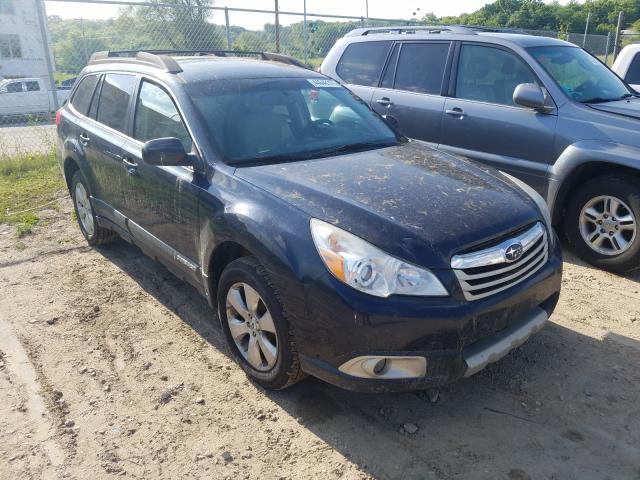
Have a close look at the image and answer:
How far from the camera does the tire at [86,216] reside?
5.01m

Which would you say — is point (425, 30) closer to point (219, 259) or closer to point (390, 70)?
point (390, 70)

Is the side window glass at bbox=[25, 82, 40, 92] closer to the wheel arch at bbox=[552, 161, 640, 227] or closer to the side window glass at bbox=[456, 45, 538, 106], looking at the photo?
the side window glass at bbox=[456, 45, 538, 106]

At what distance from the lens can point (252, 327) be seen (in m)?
2.99

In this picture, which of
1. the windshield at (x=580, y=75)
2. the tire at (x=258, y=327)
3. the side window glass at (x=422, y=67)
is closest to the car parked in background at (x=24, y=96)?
the side window glass at (x=422, y=67)

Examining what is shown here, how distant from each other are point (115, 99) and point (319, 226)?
103 inches

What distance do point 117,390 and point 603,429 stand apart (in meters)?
2.61

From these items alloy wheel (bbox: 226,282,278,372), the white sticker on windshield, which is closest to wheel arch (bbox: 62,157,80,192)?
the white sticker on windshield

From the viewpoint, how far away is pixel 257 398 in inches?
119

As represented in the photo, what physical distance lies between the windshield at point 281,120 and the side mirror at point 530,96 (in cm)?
144

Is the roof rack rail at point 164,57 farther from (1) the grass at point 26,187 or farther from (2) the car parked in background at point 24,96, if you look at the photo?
(2) the car parked in background at point 24,96

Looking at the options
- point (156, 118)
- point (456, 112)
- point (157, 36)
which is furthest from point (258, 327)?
point (157, 36)

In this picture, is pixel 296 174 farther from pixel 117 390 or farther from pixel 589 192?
pixel 589 192

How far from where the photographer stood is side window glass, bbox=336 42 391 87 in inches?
249

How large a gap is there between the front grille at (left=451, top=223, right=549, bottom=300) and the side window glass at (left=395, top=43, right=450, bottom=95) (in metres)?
3.24
